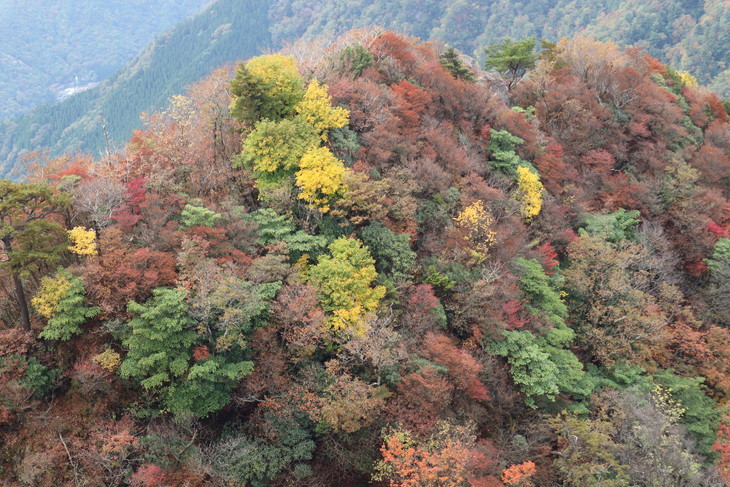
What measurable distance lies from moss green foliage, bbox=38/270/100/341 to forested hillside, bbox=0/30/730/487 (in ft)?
0.48

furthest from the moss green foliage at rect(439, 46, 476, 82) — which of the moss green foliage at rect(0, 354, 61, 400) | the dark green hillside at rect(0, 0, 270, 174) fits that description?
the dark green hillside at rect(0, 0, 270, 174)

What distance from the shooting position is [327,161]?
2977cm

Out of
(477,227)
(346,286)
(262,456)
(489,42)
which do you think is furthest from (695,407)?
(489,42)

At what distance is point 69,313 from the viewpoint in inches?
872

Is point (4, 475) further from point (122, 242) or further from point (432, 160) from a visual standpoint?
point (432, 160)

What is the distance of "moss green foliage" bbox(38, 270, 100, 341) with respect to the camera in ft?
71.6

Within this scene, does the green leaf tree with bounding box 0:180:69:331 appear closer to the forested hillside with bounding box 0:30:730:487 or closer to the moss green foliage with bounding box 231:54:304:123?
the forested hillside with bounding box 0:30:730:487

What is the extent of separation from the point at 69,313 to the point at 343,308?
45.1 ft

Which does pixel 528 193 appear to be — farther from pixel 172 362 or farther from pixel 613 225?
pixel 172 362

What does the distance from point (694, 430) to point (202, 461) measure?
3100 cm

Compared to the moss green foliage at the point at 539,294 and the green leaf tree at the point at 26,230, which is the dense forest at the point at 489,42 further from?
the moss green foliage at the point at 539,294

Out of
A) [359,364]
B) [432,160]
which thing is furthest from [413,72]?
[359,364]

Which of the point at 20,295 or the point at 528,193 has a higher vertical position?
the point at 20,295

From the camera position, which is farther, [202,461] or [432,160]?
[432,160]
